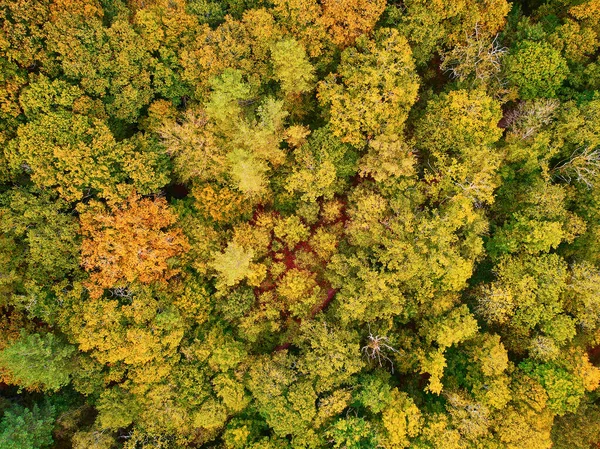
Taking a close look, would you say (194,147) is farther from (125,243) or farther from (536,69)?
(536,69)

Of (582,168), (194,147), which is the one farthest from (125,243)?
(582,168)

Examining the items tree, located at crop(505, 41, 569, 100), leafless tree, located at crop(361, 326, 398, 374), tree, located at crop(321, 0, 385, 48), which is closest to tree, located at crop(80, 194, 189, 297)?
leafless tree, located at crop(361, 326, 398, 374)

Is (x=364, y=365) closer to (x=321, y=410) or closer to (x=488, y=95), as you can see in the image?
(x=321, y=410)

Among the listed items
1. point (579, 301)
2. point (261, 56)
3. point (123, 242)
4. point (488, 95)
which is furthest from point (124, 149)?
point (579, 301)

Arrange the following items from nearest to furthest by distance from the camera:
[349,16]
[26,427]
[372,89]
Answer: [372,89] → [26,427] → [349,16]

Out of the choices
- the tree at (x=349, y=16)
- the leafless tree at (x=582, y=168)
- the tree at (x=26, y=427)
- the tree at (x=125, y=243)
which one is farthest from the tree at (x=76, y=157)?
the leafless tree at (x=582, y=168)

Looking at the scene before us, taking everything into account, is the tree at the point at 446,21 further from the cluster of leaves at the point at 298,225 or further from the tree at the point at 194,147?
the tree at the point at 194,147
